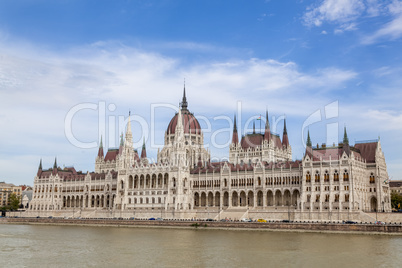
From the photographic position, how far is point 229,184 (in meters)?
119

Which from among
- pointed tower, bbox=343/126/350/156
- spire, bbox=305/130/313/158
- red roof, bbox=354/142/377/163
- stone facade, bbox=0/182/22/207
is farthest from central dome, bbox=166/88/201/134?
stone facade, bbox=0/182/22/207

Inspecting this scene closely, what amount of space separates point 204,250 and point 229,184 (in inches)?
2259

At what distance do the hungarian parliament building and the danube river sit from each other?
2180 cm

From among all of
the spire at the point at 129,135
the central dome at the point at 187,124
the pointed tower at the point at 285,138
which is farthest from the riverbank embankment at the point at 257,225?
the pointed tower at the point at 285,138

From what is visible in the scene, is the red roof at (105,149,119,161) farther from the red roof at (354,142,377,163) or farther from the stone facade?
the red roof at (354,142,377,163)

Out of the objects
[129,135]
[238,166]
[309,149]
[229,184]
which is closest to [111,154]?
[129,135]

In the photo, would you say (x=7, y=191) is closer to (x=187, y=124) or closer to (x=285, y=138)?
(x=187, y=124)

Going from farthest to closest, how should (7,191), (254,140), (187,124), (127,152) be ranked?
(7,191) < (187,124) < (254,140) < (127,152)

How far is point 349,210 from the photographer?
93938mm

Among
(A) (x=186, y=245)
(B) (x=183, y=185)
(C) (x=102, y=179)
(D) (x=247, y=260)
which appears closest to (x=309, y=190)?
(B) (x=183, y=185)

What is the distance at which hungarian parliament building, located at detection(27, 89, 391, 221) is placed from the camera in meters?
100

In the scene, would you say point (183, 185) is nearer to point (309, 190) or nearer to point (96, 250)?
point (309, 190)

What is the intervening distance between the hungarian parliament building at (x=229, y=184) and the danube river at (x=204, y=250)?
2180 cm

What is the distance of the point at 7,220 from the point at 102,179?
28.0 metres
